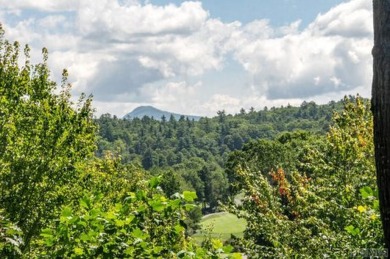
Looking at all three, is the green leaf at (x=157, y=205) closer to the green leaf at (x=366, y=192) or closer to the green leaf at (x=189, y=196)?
the green leaf at (x=189, y=196)

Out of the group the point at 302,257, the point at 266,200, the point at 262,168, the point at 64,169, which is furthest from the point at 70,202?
the point at 262,168

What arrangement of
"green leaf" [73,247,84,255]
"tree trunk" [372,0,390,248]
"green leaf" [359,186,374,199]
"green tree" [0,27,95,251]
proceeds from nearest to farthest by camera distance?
"tree trunk" [372,0,390,248], "green leaf" [359,186,374,199], "green leaf" [73,247,84,255], "green tree" [0,27,95,251]

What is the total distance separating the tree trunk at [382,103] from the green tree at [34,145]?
17.4 m

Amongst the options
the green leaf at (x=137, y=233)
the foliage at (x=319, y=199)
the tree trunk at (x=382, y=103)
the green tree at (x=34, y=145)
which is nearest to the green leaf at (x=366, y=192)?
the tree trunk at (x=382, y=103)

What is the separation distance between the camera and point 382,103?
312cm

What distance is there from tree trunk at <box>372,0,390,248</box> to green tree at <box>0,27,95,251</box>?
684 inches

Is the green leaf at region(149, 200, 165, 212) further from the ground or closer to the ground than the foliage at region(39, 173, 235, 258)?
further from the ground

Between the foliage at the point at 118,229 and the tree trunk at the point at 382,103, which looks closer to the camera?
the tree trunk at the point at 382,103

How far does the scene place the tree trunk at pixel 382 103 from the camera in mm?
3105

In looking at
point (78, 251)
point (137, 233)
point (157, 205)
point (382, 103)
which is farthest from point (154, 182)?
point (382, 103)

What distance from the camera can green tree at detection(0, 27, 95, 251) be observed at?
19875 millimetres

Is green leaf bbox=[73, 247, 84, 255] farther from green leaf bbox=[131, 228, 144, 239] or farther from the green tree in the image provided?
the green tree

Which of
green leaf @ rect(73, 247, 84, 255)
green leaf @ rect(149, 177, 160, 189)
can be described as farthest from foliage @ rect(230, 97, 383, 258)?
green leaf @ rect(73, 247, 84, 255)

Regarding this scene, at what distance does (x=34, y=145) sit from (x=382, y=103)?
19131mm
